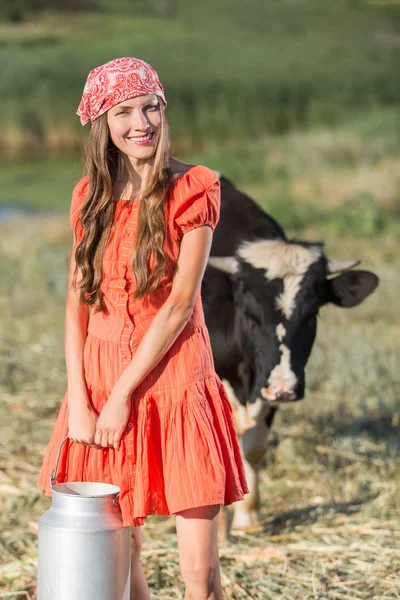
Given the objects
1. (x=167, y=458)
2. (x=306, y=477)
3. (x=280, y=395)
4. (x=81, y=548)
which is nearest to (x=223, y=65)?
(x=306, y=477)

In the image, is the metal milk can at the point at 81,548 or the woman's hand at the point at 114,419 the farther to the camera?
the woman's hand at the point at 114,419

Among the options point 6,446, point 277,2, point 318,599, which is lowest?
point 318,599

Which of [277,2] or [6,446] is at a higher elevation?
[277,2]

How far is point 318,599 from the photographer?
11.5 feet

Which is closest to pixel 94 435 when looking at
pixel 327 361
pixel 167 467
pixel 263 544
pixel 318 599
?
pixel 167 467

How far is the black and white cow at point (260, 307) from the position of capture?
4.40 m

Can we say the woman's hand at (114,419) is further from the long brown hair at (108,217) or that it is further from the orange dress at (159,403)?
the long brown hair at (108,217)

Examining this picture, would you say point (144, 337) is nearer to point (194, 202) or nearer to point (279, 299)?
point (194, 202)

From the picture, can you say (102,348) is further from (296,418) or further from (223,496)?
(296,418)

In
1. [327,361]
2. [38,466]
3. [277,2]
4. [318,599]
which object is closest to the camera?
[318,599]

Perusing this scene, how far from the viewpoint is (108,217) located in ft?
9.24

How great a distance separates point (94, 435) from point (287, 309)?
6.04 feet

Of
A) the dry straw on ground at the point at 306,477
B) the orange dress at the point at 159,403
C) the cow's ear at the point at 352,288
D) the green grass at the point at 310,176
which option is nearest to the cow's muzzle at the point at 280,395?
the dry straw on ground at the point at 306,477

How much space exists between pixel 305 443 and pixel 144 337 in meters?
2.79
